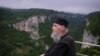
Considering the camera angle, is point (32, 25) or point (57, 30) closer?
point (57, 30)

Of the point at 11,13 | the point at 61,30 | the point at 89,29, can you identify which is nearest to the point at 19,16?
the point at 11,13

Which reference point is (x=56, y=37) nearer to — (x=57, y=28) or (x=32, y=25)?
(x=57, y=28)

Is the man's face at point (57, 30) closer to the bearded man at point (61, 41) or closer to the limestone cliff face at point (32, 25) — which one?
the bearded man at point (61, 41)

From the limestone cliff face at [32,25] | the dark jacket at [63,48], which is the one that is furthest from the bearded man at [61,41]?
the limestone cliff face at [32,25]

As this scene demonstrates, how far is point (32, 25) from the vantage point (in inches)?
635

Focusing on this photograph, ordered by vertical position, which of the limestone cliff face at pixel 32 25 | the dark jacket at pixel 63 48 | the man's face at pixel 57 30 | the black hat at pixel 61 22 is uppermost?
the black hat at pixel 61 22

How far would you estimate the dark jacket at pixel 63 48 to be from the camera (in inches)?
106

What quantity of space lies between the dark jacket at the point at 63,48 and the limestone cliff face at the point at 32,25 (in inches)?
483

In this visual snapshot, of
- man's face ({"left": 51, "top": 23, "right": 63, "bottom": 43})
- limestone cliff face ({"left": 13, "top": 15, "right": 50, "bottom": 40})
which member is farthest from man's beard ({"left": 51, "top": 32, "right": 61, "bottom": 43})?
limestone cliff face ({"left": 13, "top": 15, "right": 50, "bottom": 40})

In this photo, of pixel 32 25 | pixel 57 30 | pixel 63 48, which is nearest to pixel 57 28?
pixel 57 30

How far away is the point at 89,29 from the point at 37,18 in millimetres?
4157

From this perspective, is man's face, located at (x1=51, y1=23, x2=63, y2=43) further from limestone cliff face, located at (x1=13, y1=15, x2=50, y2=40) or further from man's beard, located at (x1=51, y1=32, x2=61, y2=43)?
limestone cliff face, located at (x1=13, y1=15, x2=50, y2=40)

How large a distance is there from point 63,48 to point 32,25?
13.5m

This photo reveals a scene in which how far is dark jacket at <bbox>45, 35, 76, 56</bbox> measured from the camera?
2695 mm
